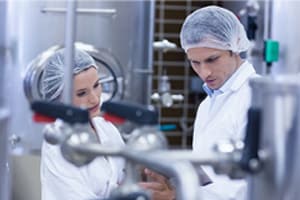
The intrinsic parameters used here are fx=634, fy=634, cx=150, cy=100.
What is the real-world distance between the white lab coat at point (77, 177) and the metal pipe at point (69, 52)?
111mm

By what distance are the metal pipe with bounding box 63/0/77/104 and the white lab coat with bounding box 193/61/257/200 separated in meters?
0.34

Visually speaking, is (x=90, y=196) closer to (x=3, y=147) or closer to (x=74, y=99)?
(x=74, y=99)

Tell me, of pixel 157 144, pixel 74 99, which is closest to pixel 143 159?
pixel 157 144

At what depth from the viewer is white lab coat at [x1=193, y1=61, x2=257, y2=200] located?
1.45 meters

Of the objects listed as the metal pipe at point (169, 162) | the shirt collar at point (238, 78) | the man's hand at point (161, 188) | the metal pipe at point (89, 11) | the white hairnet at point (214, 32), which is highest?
the metal pipe at point (89, 11)

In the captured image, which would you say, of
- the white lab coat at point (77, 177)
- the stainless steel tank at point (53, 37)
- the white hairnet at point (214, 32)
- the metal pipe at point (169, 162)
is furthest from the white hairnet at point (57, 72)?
the metal pipe at point (169, 162)

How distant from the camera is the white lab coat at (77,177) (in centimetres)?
148

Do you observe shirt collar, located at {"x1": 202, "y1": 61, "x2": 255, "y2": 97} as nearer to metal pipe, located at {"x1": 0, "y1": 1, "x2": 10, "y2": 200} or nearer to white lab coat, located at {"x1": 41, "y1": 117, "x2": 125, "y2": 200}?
white lab coat, located at {"x1": 41, "y1": 117, "x2": 125, "y2": 200}

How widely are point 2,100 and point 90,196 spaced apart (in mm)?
551

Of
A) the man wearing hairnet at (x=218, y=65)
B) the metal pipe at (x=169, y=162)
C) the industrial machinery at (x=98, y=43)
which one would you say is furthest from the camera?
the industrial machinery at (x=98, y=43)

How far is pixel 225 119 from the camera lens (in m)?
1.55

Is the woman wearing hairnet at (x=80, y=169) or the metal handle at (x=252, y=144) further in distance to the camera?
the woman wearing hairnet at (x=80, y=169)

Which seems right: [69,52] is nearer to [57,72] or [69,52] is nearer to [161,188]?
[57,72]

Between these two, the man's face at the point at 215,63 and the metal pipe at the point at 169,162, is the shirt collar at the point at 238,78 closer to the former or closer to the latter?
the man's face at the point at 215,63
